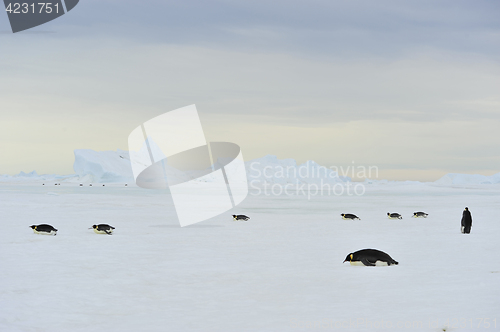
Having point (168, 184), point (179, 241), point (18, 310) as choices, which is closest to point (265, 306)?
point (18, 310)

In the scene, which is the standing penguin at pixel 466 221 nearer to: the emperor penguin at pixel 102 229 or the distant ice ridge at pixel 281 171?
the emperor penguin at pixel 102 229

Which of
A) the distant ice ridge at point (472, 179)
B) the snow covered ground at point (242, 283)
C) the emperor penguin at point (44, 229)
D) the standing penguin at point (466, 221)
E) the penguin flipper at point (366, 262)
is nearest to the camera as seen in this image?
the snow covered ground at point (242, 283)

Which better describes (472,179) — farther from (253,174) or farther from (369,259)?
(369,259)

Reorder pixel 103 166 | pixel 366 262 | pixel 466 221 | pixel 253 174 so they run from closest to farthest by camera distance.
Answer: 1. pixel 366 262
2. pixel 466 221
3. pixel 103 166
4. pixel 253 174

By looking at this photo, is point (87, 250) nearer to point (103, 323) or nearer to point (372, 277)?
point (103, 323)

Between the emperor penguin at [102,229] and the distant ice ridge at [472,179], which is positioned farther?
the distant ice ridge at [472,179]

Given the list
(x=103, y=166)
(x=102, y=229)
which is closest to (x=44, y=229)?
(x=102, y=229)

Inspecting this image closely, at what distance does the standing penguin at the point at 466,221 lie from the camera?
1460cm

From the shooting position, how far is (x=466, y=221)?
14.6 metres

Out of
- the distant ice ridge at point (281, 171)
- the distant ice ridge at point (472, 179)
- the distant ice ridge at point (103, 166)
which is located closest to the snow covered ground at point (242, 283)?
the distant ice ridge at point (103, 166)

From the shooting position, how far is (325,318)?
562 centimetres

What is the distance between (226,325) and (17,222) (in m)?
14.3

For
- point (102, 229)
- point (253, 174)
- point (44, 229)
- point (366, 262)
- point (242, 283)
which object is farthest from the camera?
point (253, 174)

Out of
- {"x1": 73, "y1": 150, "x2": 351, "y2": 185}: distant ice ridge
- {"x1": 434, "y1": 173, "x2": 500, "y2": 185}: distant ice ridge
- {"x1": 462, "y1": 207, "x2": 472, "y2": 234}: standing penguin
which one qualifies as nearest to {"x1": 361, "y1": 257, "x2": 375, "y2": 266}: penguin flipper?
{"x1": 462, "y1": 207, "x2": 472, "y2": 234}: standing penguin
